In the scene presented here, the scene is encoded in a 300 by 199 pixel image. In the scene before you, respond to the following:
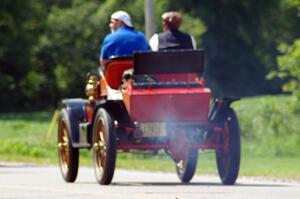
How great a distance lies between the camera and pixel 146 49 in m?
18.3

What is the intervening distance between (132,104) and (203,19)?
2319 inches

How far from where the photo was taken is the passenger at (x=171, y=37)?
60.2ft

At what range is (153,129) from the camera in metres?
17.1

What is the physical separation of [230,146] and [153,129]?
971 millimetres

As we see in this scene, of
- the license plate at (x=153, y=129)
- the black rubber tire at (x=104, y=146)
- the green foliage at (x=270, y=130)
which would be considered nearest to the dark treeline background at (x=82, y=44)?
the green foliage at (x=270, y=130)

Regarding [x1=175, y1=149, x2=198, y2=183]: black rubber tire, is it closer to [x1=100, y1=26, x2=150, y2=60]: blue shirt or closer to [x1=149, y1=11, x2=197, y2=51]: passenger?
[x1=149, y1=11, x2=197, y2=51]: passenger

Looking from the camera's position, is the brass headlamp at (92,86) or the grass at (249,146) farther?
the grass at (249,146)

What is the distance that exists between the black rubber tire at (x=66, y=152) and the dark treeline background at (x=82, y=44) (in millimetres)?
51720

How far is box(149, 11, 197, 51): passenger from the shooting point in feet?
60.2

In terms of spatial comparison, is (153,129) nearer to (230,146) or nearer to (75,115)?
(230,146)

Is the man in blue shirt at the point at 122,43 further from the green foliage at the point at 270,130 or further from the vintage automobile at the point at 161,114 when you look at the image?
the green foliage at the point at 270,130

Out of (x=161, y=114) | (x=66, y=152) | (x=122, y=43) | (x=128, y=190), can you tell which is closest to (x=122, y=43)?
(x=122, y=43)

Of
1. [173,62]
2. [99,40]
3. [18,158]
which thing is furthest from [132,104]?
[99,40]

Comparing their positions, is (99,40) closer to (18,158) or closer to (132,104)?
(18,158)
